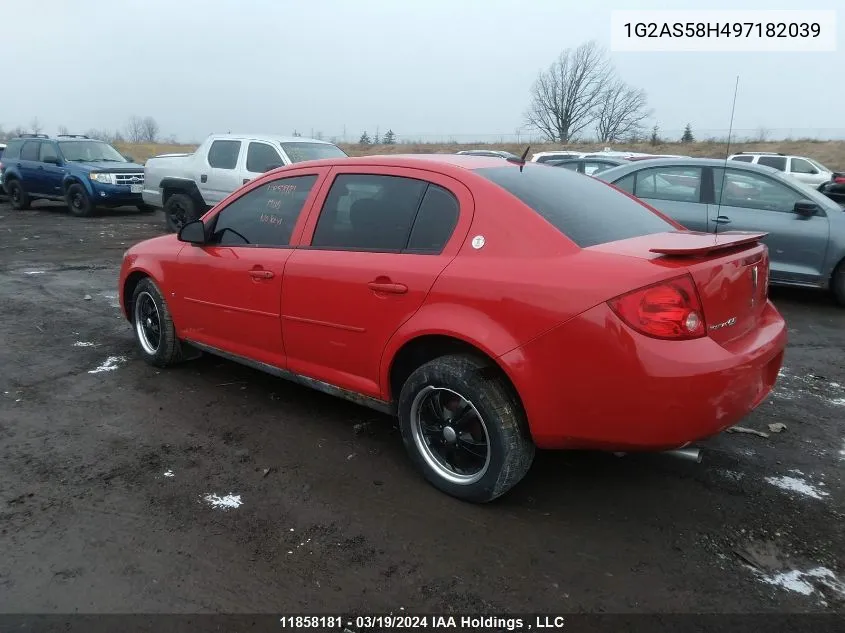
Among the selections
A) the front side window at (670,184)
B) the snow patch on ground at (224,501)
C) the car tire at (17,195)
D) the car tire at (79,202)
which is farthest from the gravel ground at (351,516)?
the car tire at (17,195)

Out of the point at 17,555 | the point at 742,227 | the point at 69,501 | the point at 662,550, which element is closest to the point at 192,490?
the point at 69,501

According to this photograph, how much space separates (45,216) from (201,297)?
14.0 m

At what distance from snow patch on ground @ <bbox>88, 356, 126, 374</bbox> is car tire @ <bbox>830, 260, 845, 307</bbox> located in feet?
23.4

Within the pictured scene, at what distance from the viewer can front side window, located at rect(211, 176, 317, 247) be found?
3818mm

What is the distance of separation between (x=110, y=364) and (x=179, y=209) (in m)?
6.73

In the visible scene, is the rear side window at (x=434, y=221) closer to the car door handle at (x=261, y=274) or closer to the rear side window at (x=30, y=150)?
the car door handle at (x=261, y=274)

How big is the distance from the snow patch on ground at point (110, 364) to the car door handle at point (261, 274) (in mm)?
1793

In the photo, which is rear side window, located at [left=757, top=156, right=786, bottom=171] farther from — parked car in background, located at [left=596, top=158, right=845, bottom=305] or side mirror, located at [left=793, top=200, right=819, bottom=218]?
side mirror, located at [left=793, top=200, right=819, bottom=218]

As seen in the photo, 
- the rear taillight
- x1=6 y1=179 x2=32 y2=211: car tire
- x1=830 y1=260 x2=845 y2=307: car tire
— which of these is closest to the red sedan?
the rear taillight

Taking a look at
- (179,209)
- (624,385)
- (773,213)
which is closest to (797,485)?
(624,385)

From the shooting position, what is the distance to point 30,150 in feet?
52.3

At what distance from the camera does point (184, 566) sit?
8.39 feet

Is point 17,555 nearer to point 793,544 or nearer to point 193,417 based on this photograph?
point 193,417

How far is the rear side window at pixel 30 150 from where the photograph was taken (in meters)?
15.8
